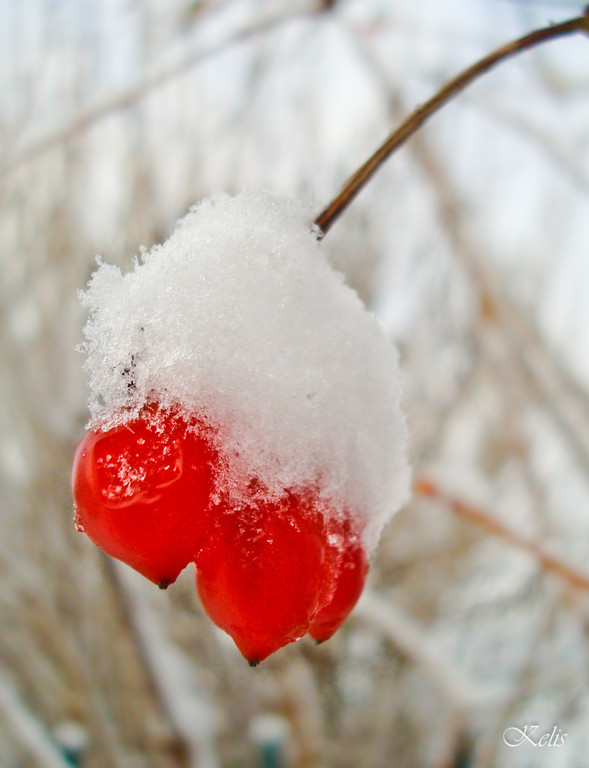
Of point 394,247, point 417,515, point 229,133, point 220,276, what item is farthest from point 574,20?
point 417,515

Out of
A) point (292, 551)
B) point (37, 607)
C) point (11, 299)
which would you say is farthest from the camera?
point (11, 299)

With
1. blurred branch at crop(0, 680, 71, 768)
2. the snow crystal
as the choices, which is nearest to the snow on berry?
the snow crystal

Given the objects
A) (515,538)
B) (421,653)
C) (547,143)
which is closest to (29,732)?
(421,653)

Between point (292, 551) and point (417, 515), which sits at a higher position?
point (292, 551)

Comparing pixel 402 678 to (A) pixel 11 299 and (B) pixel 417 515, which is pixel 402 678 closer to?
(B) pixel 417 515

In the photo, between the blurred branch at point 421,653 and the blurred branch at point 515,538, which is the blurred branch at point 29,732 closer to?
the blurred branch at point 421,653

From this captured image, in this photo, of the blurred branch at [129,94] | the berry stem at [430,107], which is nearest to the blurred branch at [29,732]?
the blurred branch at [129,94]

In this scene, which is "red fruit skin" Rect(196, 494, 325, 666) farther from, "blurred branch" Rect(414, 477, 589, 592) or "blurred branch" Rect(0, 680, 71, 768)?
"blurred branch" Rect(0, 680, 71, 768)
